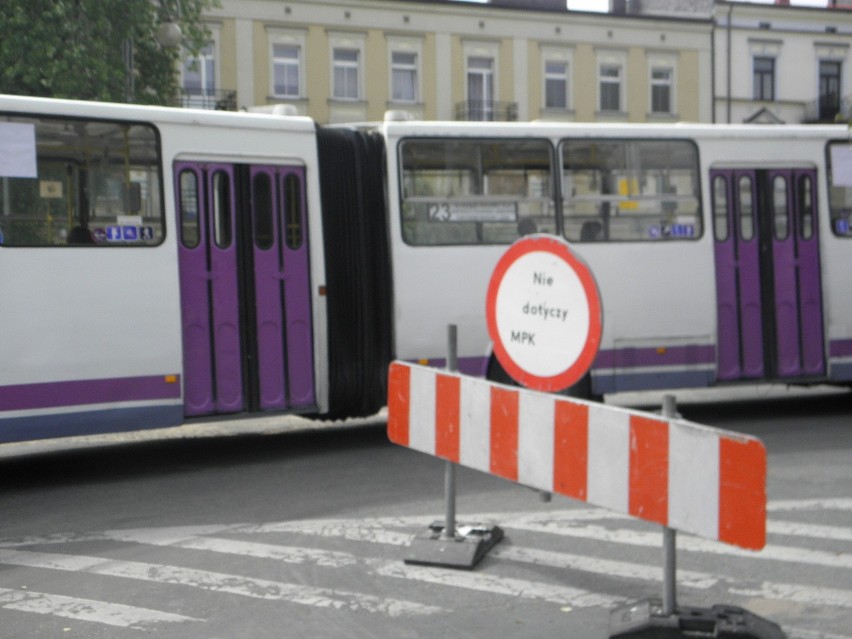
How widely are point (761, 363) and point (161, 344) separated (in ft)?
19.7

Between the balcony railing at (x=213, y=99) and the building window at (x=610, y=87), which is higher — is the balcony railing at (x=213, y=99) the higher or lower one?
the lower one

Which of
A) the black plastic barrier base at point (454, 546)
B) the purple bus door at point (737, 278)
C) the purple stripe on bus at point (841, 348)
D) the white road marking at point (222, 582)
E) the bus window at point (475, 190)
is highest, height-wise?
the bus window at point (475, 190)

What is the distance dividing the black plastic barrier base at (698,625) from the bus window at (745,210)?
7.70 metres

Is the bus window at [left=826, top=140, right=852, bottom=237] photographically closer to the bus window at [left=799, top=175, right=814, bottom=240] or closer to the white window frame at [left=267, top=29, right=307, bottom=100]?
the bus window at [left=799, top=175, right=814, bottom=240]

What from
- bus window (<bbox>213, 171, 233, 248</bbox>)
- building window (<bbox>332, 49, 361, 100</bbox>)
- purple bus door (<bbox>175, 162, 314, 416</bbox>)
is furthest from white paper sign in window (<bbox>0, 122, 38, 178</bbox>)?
building window (<bbox>332, 49, 361, 100</bbox>)

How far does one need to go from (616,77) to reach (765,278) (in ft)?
113

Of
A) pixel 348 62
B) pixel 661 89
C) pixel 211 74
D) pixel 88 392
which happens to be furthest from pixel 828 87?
pixel 88 392

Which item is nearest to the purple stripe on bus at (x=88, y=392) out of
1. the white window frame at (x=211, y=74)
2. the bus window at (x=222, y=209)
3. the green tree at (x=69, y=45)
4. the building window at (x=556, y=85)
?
the bus window at (x=222, y=209)

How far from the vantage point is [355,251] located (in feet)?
36.7

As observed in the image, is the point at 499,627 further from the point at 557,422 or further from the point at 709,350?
the point at 709,350

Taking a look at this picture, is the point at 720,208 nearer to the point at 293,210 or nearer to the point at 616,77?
the point at 293,210

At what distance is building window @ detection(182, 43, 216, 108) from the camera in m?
38.8

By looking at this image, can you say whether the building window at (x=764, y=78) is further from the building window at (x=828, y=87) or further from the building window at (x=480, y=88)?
the building window at (x=480, y=88)

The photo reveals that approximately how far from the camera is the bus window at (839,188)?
12.9 metres
